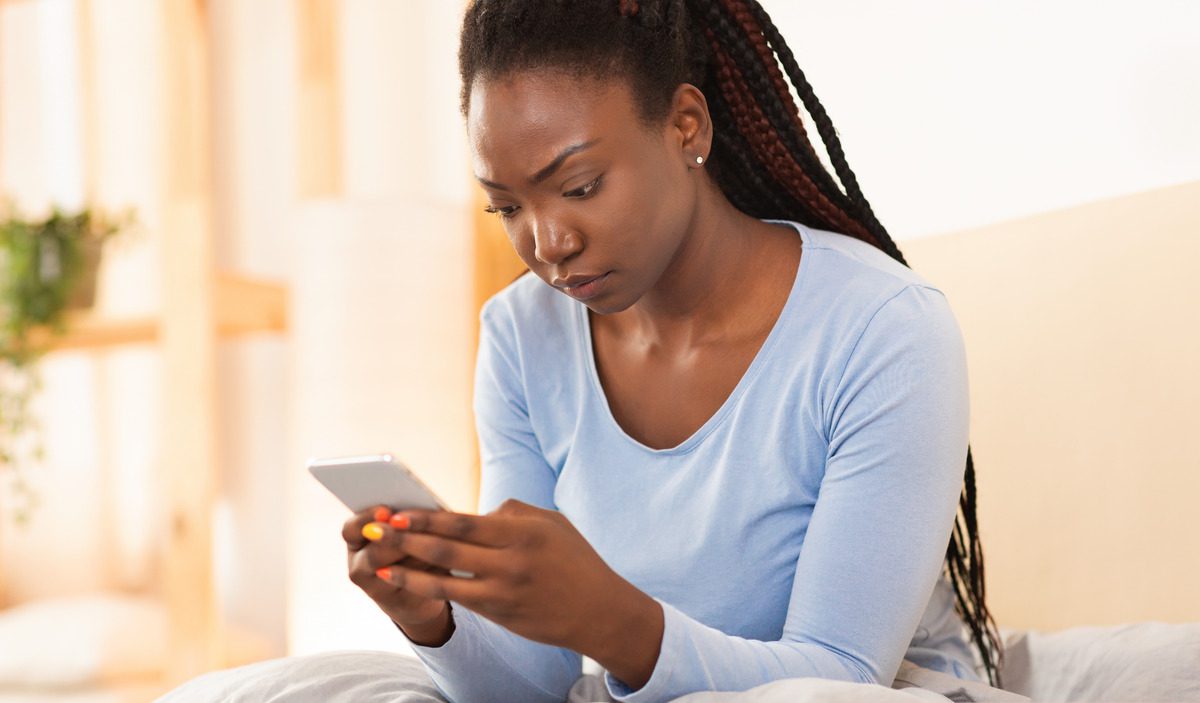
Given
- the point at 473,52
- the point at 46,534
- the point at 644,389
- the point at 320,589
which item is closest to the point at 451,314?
the point at 320,589

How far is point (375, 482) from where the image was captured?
0.74 m

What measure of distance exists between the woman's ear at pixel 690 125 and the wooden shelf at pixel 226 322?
52.4 inches

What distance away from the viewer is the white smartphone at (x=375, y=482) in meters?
0.72

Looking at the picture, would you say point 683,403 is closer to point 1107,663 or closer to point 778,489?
point 778,489

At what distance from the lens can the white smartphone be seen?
0.72m

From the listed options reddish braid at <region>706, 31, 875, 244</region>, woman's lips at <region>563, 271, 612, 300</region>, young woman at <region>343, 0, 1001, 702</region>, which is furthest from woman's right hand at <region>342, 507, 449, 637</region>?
reddish braid at <region>706, 31, 875, 244</region>

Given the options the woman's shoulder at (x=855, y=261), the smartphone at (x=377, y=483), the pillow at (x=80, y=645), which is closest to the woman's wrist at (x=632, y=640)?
the smartphone at (x=377, y=483)

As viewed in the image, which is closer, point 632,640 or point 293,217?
point 632,640

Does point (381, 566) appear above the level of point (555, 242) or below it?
below

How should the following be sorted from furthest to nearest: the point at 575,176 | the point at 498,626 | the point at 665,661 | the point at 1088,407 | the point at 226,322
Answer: the point at 226,322
the point at 1088,407
the point at 498,626
the point at 575,176
the point at 665,661

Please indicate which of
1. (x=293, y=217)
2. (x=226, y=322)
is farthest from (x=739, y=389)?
(x=293, y=217)

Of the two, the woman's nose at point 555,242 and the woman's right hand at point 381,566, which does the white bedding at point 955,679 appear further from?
the woman's nose at point 555,242

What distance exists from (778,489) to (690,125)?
30 cm

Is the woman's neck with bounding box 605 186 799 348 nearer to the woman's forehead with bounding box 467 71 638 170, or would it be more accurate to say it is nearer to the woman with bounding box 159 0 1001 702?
the woman with bounding box 159 0 1001 702
